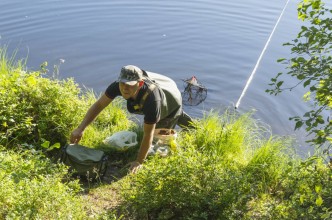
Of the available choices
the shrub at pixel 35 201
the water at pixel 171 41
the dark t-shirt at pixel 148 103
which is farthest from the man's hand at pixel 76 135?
the water at pixel 171 41

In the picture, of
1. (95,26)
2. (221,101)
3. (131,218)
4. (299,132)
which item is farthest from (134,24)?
Result: (131,218)

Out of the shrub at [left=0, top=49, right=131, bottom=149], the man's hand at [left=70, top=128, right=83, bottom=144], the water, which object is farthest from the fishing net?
the man's hand at [left=70, top=128, right=83, bottom=144]

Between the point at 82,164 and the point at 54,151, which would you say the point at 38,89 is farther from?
the point at 82,164

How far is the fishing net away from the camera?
7207mm

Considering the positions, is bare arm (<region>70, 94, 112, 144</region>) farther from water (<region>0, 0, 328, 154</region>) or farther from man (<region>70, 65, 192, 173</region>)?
water (<region>0, 0, 328, 154</region>)

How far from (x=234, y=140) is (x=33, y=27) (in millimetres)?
7100

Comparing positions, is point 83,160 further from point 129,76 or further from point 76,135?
point 129,76

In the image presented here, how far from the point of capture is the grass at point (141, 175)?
124 inches

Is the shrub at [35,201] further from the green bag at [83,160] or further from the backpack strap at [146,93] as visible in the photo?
the backpack strap at [146,93]

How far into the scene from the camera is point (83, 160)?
4.26 meters

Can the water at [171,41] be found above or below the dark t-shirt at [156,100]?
below

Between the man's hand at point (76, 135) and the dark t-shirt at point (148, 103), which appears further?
the man's hand at point (76, 135)

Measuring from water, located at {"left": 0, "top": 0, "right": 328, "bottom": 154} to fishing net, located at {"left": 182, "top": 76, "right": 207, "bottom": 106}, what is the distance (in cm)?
15

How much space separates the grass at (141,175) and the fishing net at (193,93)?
1.68 m
